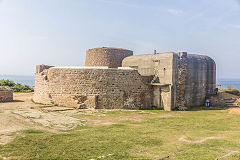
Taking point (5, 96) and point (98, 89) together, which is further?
point (5, 96)

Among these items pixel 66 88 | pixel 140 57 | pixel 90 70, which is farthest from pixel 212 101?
pixel 66 88

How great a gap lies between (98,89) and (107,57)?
905 centimetres

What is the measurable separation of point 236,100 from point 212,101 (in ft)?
6.92

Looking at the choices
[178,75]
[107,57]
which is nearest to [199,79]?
[178,75]

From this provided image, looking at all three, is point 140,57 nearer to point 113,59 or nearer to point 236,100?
point 113,59

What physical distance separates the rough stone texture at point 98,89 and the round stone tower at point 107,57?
8.17 m

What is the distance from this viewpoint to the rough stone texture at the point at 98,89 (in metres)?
15.5

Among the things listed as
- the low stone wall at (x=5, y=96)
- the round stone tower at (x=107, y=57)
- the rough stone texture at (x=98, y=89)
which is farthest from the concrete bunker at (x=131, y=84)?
the round stone tower at (x=107, y=57)

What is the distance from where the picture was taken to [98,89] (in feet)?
50.8

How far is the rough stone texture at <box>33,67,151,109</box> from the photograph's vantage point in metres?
15.5

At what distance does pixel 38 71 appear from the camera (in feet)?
63.5

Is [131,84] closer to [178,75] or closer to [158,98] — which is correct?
[158,98]

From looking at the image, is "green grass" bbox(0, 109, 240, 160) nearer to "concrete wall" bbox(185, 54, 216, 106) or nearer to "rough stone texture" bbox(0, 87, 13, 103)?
"concrete wall" bbox(185, 54, 216, 106)

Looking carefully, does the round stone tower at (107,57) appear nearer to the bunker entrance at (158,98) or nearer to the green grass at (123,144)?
the bunker entrance at (158,98)
